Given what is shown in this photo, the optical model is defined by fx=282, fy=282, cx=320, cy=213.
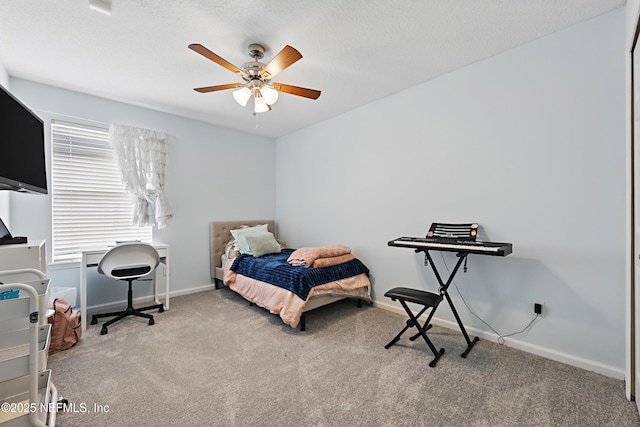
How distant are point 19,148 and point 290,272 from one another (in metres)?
2.20

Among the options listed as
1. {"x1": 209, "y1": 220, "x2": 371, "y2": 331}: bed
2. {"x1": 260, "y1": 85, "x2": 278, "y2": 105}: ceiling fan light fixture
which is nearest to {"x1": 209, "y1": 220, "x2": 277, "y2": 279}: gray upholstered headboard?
{"x1": 209, "y1": 220, "x2": 371, "y2": 331}: bed

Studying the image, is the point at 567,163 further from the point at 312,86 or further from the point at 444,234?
the point at 312,86

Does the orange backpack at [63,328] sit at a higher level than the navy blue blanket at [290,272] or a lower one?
lower

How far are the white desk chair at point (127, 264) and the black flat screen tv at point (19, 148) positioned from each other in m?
0.99

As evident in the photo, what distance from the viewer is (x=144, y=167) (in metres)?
3.59

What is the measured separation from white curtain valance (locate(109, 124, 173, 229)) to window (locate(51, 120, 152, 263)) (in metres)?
0.16

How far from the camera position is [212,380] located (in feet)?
6.59

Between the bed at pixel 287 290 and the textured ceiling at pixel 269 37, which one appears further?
the bed at pixel 287 290

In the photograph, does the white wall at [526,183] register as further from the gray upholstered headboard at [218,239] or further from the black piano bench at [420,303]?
the gray upholstered headboard at [218,239]

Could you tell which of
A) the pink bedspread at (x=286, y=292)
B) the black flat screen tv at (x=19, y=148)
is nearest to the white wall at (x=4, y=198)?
the black flat screen tv at (x=19, y=148)

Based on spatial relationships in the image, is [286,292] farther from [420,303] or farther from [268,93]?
[268,93]

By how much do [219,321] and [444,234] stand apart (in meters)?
2.50

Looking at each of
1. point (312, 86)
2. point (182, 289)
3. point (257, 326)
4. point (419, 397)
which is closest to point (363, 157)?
point (312, 86)

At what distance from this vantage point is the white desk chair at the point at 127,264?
2867 millimetres
